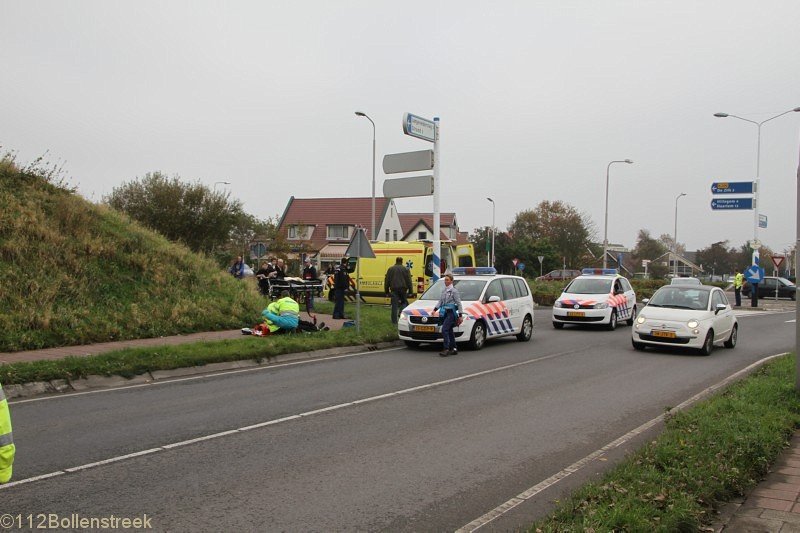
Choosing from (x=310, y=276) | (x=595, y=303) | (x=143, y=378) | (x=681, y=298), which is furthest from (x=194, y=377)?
(x=595, y=303)

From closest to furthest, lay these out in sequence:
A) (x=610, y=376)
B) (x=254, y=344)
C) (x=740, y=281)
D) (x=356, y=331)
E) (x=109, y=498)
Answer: (x=109, y=498) < (x=610, y=376) < (x=254, y=344) < (x=356, y=331) < (x=740, y=281)

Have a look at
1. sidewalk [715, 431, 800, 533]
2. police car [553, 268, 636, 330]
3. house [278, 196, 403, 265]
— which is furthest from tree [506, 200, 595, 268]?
sidewalk [715, 431, 800, 533]

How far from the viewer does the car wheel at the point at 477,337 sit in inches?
596

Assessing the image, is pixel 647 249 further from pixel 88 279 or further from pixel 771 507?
pixel 771 507

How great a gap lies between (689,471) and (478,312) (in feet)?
32.9

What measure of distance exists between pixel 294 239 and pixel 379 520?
64.1m

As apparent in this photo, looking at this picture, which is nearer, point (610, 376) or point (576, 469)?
point (576, 469)

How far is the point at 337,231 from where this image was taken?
71062 millimetres

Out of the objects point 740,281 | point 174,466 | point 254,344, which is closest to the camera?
point 174,466

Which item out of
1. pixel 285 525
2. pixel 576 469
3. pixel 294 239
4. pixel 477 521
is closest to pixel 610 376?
pixel 576 469

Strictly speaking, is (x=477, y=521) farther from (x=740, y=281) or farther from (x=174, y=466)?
(x=740, y=281)

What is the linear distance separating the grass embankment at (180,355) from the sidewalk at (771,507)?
8.67 m

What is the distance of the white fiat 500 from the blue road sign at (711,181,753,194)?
23615mm

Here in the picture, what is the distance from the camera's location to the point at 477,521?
4785mm
